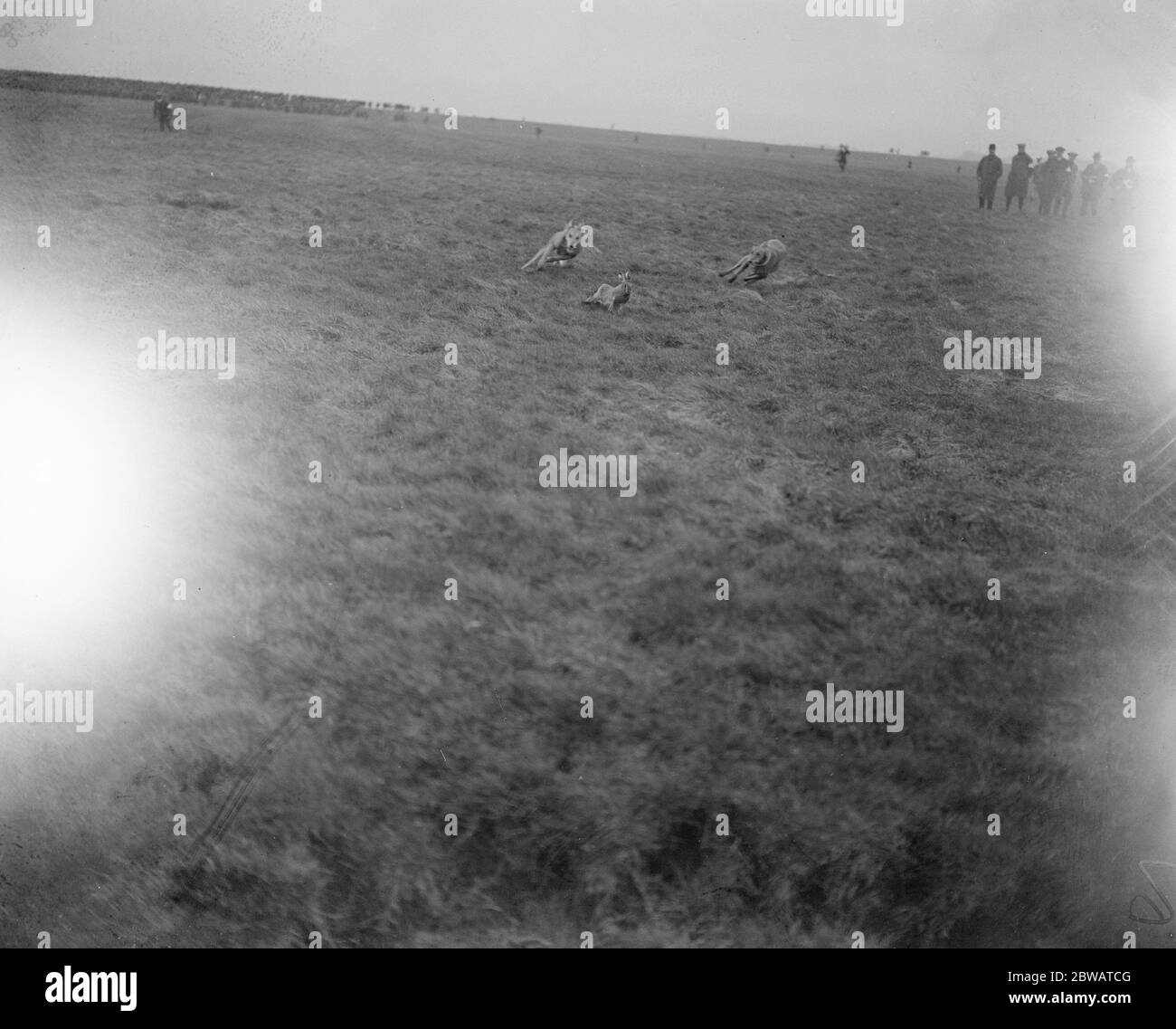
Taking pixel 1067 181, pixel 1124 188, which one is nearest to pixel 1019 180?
pixel 1067 181

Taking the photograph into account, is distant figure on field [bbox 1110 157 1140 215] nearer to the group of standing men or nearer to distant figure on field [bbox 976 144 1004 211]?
the group of standing men

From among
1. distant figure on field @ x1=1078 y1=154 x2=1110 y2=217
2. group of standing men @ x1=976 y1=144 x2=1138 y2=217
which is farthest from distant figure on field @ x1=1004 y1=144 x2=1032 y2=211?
distant figure on field @ x1=1078 y1=154 x2=1110 y2=217

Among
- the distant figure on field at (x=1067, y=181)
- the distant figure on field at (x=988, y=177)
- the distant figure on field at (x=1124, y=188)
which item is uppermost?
the distant figure on field at (x=988, y=177)

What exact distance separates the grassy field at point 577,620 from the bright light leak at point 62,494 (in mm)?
61

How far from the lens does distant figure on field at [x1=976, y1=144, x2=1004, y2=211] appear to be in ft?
52.0

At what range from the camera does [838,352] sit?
326 inches

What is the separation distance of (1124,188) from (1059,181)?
3831 mm

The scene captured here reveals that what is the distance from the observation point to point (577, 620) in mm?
5742

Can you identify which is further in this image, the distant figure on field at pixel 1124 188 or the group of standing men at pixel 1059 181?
the group of standing men at pixel 1059 181

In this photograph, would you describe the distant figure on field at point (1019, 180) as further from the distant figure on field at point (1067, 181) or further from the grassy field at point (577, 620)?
the grassy field at point (577, 620)

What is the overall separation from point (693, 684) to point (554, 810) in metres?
1.17

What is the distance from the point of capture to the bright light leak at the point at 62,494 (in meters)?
6.11

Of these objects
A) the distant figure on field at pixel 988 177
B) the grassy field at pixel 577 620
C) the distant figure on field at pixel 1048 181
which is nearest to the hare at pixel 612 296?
the grassy field at pixel 577 620
